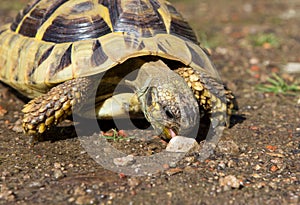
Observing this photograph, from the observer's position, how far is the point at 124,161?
328cm

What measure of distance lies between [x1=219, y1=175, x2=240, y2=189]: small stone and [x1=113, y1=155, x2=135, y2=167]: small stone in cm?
65

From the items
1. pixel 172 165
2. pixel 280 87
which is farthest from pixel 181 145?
pixel 280 87

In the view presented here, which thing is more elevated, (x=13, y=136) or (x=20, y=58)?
(x=20, y=58)

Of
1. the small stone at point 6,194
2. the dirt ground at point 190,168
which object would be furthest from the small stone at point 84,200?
the small stone at point 6,194

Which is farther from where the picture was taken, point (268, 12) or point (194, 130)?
point (268, 12)

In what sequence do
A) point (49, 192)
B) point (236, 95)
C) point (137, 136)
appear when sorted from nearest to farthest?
1. point (49, 192)
2. point (137, 136)
3. point (236, 95)

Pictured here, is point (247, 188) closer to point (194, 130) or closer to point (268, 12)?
point (194, 130)

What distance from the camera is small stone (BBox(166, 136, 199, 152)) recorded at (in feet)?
11.3

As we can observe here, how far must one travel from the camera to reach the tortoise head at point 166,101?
130 inches

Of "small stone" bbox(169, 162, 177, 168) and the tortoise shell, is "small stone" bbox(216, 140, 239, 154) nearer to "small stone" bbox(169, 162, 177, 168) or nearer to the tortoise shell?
"small stone" bbox(169, 162, 177, 168)

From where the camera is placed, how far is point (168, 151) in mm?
3473

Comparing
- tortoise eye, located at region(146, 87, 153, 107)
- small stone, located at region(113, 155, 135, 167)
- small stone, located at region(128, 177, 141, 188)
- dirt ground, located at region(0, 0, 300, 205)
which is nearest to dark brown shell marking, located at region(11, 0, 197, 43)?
tortoise eye, located at region(146, 87, 153, 107)

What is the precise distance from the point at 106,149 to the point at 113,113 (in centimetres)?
42

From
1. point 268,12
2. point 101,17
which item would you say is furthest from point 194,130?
point 268,12
